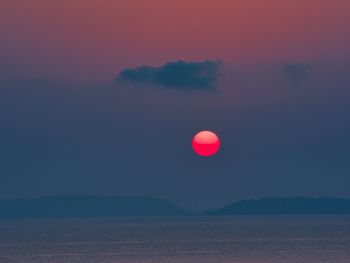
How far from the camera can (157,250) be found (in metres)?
146

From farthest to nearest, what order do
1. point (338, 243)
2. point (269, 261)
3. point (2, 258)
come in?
1. point (338, 243)
2. point (2, 258)
3. point (269, 261)

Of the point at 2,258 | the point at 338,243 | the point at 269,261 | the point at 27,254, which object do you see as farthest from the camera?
the point at 338,243

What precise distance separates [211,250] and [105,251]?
57.4ft

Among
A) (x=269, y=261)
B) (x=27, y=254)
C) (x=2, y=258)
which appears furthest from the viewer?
(x=27, y=254)

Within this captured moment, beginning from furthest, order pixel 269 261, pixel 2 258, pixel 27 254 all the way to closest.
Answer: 1. pixel 27 254
2. pixel 2 258
3. pixel 269 261

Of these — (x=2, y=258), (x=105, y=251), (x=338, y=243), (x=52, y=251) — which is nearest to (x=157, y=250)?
(x=105, y=251)

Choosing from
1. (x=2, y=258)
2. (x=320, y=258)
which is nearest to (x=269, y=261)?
(x=320, y=258)

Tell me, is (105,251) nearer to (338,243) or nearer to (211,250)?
(211,250)

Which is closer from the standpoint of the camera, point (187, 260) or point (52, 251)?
point (187, 260)

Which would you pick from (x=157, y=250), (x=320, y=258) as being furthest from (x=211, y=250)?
(x=320, y=258)

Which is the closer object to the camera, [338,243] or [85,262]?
[85,262]

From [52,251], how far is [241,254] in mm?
33419

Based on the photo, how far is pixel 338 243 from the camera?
167375mm

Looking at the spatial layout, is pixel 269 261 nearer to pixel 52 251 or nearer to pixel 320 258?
pixel 320 258
